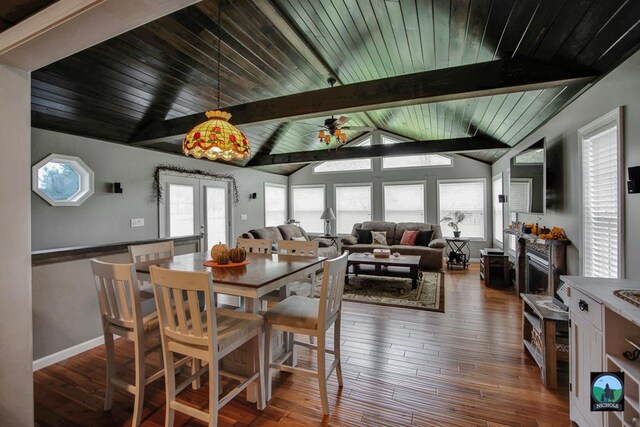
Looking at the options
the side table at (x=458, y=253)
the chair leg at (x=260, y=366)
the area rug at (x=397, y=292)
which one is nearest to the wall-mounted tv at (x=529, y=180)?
the area rug at (x=397, y=292)

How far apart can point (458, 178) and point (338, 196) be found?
3143 millimetres

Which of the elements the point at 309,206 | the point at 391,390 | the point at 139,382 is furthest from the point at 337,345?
the point at 309,206

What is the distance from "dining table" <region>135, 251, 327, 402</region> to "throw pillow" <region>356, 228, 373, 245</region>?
480cm

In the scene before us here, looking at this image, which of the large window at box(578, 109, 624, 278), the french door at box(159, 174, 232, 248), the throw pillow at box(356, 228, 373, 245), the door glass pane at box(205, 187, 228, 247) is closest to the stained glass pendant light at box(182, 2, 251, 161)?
the large window at box(578, 109, 624, 278)

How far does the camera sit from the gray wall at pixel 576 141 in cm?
194

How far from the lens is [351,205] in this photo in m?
8.23

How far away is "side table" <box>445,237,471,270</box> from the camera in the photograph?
21.1 ft

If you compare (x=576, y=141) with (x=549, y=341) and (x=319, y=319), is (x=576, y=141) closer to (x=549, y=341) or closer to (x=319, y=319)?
(x=549, y=341)

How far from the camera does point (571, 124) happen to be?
9.53ft

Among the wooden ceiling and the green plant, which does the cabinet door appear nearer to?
the wooden ceiling

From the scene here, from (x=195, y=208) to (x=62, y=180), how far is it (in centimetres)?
210

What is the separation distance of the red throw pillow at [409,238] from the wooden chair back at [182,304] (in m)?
5.81

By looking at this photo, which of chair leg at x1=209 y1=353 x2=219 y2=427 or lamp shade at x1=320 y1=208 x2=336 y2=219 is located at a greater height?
lamp shade at x1=320 y1=208 x2=336 y2=219

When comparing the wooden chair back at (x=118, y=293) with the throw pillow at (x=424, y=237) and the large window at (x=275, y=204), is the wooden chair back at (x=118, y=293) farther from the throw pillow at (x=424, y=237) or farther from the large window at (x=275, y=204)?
the throw pillow at (x=424, y=237)
